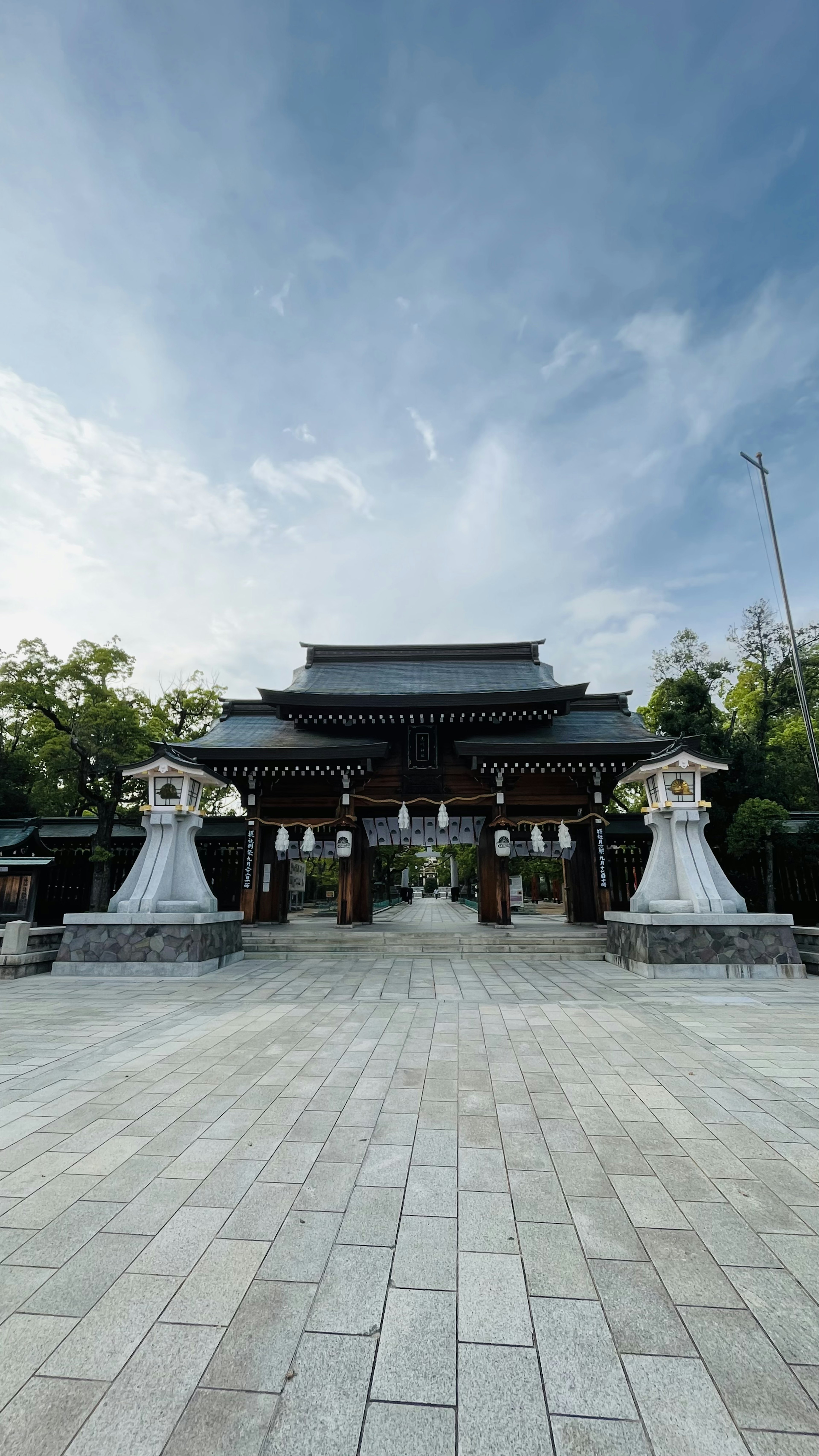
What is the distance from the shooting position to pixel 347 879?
16.2 metres

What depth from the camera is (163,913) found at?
10766 millimetres

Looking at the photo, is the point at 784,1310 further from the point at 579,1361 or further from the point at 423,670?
the point at 423,670

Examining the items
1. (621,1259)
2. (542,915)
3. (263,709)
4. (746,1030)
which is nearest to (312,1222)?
(621,1259)

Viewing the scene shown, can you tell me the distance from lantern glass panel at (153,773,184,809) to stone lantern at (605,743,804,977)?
9.07 meters

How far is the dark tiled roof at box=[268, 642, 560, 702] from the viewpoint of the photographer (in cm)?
1892

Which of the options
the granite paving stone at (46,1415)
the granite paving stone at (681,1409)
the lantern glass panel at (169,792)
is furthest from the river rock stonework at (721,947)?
the granite paving stone at (46,1415)

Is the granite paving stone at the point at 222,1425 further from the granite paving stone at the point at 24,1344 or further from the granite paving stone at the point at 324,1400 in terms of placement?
the granite paving stone at the point at 24,1344

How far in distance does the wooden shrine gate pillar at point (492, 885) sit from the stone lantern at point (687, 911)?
170 inches

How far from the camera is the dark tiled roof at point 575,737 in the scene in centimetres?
1515

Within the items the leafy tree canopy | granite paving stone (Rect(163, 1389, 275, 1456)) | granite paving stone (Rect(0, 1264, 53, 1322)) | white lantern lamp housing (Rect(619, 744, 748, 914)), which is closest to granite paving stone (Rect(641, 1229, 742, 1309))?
granite paving stone (Rect(163, 1389, 275, 1456))

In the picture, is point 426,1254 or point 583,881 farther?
point 583,881

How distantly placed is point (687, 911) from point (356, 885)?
8928 millimetres

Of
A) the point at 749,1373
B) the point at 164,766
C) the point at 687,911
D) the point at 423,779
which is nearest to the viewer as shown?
the point at 749,1373

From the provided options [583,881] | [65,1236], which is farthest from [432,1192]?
[583,881]
